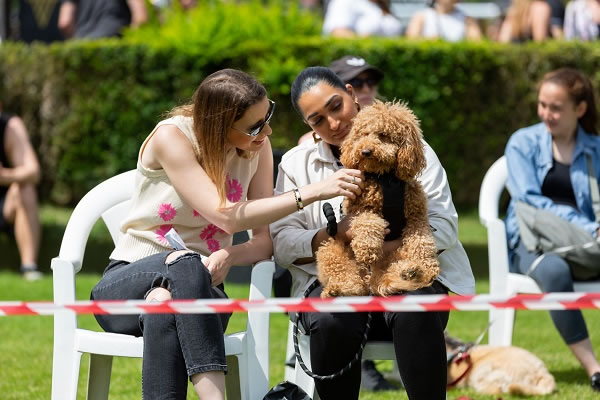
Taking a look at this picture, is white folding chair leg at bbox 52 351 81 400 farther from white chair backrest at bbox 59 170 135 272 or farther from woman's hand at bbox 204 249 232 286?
woman's hand at bbox 204 249 232 286

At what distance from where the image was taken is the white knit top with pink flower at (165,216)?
403 centimetres

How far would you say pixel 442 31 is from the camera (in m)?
10.5

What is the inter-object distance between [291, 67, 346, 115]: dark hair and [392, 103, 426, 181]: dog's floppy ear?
499 millimetres

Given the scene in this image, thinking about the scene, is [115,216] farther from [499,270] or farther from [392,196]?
[499,270]

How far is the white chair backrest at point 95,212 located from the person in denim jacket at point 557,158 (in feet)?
7.51

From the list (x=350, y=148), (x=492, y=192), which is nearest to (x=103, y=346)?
(x=350, y=148)

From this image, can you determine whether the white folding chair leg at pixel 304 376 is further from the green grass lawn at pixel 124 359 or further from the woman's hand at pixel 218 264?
the green grass lawn at pixel 124 359

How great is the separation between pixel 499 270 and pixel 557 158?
0.83 metres

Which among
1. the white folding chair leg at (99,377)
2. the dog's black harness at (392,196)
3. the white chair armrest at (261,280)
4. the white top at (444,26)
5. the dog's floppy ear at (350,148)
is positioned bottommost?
the white folding chair leg at (99,377)

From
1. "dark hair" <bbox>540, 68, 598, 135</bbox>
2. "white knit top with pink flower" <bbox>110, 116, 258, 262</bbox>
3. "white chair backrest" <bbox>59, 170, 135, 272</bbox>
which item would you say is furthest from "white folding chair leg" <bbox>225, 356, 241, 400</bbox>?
"dark hair" <bbox>540, 68, 598, 135</bbox>

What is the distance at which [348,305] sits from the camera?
3381mm

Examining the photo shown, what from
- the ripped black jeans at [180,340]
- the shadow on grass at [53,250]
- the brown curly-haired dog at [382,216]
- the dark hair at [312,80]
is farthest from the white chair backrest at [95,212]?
the shadow on grass at [53,250]

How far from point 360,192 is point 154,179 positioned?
89 centimetres

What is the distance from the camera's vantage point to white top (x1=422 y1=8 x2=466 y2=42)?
10531 millimetres
